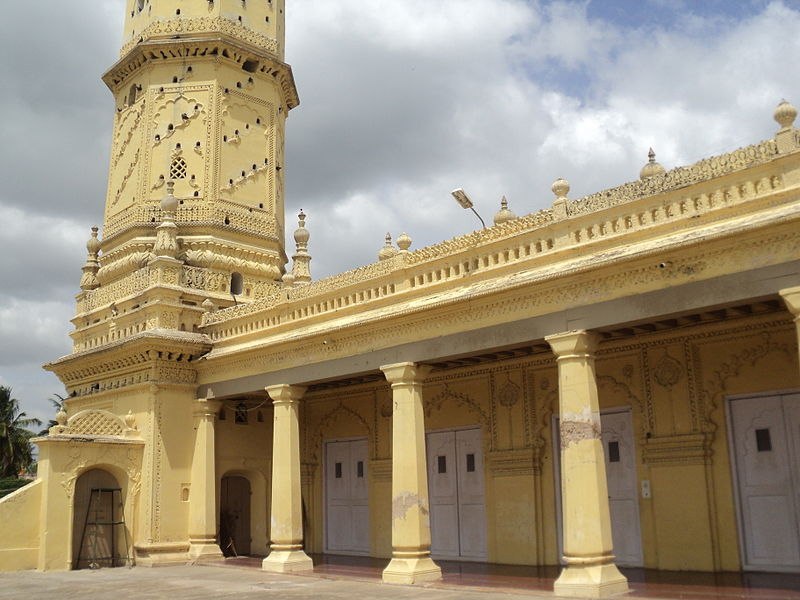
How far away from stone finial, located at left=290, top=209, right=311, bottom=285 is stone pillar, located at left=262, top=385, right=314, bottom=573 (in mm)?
4402

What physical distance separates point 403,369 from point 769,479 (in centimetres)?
609

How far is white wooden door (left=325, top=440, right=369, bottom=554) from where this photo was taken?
18.9 metres

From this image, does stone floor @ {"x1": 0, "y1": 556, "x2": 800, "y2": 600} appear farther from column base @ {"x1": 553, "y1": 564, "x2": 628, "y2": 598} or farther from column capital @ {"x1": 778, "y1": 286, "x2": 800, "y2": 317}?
column capital @ {"x1": 778, "y1": 286, "x2": 800, "y2": 317}

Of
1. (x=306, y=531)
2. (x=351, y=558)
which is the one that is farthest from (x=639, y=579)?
(x=306, y=531)

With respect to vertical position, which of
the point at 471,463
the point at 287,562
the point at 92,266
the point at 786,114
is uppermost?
the point at 92,266

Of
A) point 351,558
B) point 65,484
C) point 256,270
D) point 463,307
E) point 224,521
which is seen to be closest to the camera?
point 463,307

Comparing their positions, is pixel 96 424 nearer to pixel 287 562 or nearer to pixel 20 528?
pixel 20 528

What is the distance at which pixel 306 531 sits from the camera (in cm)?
1988

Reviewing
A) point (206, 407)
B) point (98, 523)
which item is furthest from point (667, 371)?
point (98, 523)

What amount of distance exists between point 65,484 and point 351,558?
629 cm

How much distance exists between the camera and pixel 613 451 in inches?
574

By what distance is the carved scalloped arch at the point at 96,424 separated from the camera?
1734cm

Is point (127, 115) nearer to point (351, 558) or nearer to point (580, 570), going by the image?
point (351, 558)

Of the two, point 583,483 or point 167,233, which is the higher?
point 167,233
